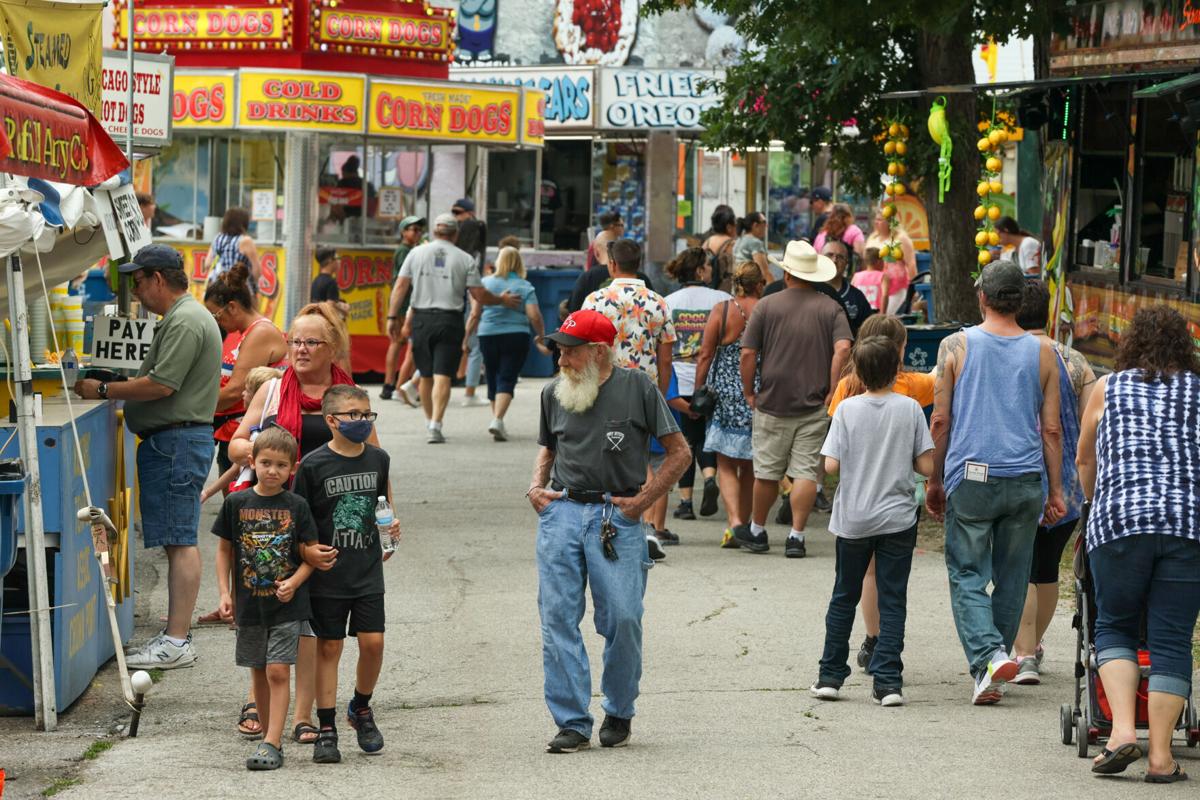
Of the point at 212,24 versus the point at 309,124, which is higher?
the point at 212,24

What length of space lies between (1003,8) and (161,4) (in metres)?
11.2

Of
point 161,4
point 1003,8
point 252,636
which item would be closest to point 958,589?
point 252,636

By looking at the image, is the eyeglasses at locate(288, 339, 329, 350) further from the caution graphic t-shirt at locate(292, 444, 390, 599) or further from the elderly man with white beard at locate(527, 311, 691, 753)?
the elderly man with white beard at locate(527, 311, 691, 753)

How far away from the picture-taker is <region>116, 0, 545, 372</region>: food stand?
64.2 feet

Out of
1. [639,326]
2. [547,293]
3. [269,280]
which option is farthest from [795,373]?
[547,293]

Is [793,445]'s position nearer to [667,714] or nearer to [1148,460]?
[667,714]

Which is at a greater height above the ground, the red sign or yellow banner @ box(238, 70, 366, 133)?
yellow banner @ box(238, 70, 366, 133)

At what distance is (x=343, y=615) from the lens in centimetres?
665

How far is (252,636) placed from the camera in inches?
258

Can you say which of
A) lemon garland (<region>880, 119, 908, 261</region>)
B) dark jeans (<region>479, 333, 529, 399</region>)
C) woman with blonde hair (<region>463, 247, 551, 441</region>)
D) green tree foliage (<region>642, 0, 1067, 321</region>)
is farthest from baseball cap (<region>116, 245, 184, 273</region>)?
dark jeans (<region>479, 333, 529, 399</region>)

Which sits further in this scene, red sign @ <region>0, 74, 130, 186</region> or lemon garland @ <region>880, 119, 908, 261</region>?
lemon garland @ <region>880, 119, 908, 261</region>

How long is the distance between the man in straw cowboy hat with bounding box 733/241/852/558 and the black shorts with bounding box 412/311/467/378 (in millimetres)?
4960

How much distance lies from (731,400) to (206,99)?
10016mm

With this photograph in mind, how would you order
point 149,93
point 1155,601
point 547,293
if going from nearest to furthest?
point 1155,601 < point 149,93 < point 547,293
